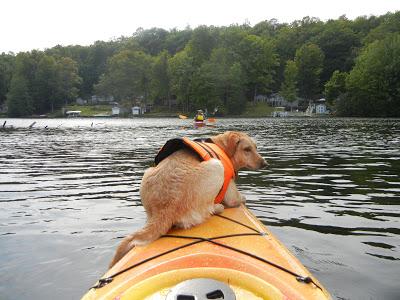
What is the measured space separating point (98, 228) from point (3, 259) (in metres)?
1.59

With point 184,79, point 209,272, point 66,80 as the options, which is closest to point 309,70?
point 184,79

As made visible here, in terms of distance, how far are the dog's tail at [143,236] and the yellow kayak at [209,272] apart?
2.9 inches

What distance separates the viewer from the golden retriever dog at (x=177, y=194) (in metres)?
3.71

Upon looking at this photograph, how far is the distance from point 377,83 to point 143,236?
249ft

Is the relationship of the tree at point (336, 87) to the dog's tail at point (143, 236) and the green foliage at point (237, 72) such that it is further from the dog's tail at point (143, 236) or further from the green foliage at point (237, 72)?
the dog's tail at point (143, 236)

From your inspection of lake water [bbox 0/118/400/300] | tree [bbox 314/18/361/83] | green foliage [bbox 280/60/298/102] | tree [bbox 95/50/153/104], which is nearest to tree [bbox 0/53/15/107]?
tree [bbox 95/50/153/104]

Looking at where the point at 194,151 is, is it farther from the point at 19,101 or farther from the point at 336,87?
the point at 19,101

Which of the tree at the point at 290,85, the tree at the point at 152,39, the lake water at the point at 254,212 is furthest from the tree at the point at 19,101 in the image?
the lake water at the point at 254,212

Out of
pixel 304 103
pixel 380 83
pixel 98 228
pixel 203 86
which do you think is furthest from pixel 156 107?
pixel 98 228

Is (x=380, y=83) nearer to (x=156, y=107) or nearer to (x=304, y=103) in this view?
(x=304, y=103)

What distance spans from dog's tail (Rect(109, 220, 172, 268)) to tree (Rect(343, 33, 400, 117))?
7112 cm

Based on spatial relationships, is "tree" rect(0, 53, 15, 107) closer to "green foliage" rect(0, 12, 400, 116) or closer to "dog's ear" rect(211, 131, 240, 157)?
"green foliage" rect(0, 12, 400, 116)

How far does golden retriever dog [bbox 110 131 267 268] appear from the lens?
371 centimetres

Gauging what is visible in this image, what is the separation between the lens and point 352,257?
5.21 metres
